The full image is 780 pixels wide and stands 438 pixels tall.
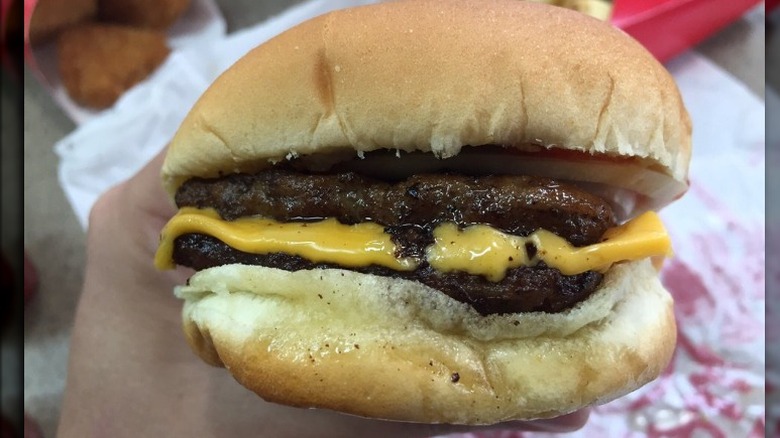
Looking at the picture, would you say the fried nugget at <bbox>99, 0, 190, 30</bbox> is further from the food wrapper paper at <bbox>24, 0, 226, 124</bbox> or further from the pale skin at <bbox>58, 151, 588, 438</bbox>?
the pale skin at <bbox>58, 151, 588, 438</bbox>

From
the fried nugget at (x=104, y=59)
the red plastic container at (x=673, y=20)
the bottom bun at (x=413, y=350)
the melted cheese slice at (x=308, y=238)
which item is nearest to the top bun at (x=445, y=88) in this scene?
the melted cheese slice at (x=308, y=238)

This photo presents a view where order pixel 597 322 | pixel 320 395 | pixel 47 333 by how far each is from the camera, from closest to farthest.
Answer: pixel 320 395
pixel 597 322
pixel 47 333

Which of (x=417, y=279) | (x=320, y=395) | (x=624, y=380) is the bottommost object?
(x=624, y=380)

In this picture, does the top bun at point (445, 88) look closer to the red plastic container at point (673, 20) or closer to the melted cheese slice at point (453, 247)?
the melted cheese slice at point (453, 247)

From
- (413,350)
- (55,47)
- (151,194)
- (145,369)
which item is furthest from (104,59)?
(413,350)

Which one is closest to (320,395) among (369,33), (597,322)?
(597,322)

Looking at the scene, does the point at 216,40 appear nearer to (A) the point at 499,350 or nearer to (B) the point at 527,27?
(B) the point at 527,27

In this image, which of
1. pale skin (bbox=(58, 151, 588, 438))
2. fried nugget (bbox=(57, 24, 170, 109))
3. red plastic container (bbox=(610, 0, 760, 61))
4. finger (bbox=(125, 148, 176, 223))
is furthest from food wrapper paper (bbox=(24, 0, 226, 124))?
red plastic container (bbox=(610, 0, 760, 61))
